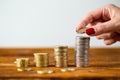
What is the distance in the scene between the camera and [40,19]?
8.02 feet

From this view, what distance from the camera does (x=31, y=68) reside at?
135 centimetres

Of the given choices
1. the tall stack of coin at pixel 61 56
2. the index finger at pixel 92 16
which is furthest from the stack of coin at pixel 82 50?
the index finger at pixel 92 16

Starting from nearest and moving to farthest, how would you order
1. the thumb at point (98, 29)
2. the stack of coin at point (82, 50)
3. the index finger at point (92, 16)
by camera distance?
the thumb at point (98, 29) → the stack of coin at point (82, 50) → the index finger at point (92, 16)

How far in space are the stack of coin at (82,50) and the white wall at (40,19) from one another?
3.46 ft

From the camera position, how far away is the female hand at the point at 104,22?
126 centimetres

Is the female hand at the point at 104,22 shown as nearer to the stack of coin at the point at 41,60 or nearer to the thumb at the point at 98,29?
the thumb at the point at 98,29

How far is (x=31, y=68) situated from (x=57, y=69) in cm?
12

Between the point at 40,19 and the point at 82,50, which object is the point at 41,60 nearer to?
the point at 82,50

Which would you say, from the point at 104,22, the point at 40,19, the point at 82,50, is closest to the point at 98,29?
the point at 82,50

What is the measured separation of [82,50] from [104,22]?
0.86 feet

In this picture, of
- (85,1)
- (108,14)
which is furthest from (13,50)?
(108,14)

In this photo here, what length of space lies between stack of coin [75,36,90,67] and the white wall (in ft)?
3.46

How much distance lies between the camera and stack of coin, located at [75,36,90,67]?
1375 millimetres

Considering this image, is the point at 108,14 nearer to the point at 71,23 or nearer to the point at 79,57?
the point at 79,57
